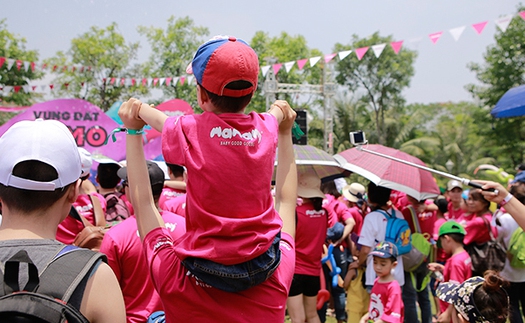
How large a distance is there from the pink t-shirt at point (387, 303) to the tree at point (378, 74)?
106ft

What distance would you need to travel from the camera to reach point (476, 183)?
2830mm

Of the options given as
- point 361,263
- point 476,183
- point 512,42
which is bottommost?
point 361,263

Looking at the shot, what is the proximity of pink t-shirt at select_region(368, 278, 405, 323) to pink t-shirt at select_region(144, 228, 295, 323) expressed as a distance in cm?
289

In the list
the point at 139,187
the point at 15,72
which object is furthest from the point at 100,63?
the point at 139,187

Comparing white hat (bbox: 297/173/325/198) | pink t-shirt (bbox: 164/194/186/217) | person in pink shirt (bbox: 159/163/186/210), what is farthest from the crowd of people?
white hat (bbox: 297/173/325/198)

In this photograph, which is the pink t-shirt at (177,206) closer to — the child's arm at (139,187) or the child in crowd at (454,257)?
the child's arm at (139,187)

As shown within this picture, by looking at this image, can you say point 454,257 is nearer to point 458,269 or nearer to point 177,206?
point 458,269

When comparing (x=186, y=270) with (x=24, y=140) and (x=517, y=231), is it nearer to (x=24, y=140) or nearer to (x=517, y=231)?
(x=24, y=140)

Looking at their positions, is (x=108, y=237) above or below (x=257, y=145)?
below

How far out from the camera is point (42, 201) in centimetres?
144

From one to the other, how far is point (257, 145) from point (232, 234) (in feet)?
0.97

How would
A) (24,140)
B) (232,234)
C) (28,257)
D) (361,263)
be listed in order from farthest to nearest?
(361,263) → (232,234) → (24,140) → (28,257)

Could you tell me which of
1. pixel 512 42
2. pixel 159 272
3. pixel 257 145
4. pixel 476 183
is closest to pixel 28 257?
pixel 159 272

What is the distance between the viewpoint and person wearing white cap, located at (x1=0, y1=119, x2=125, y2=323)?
4.41 feet
